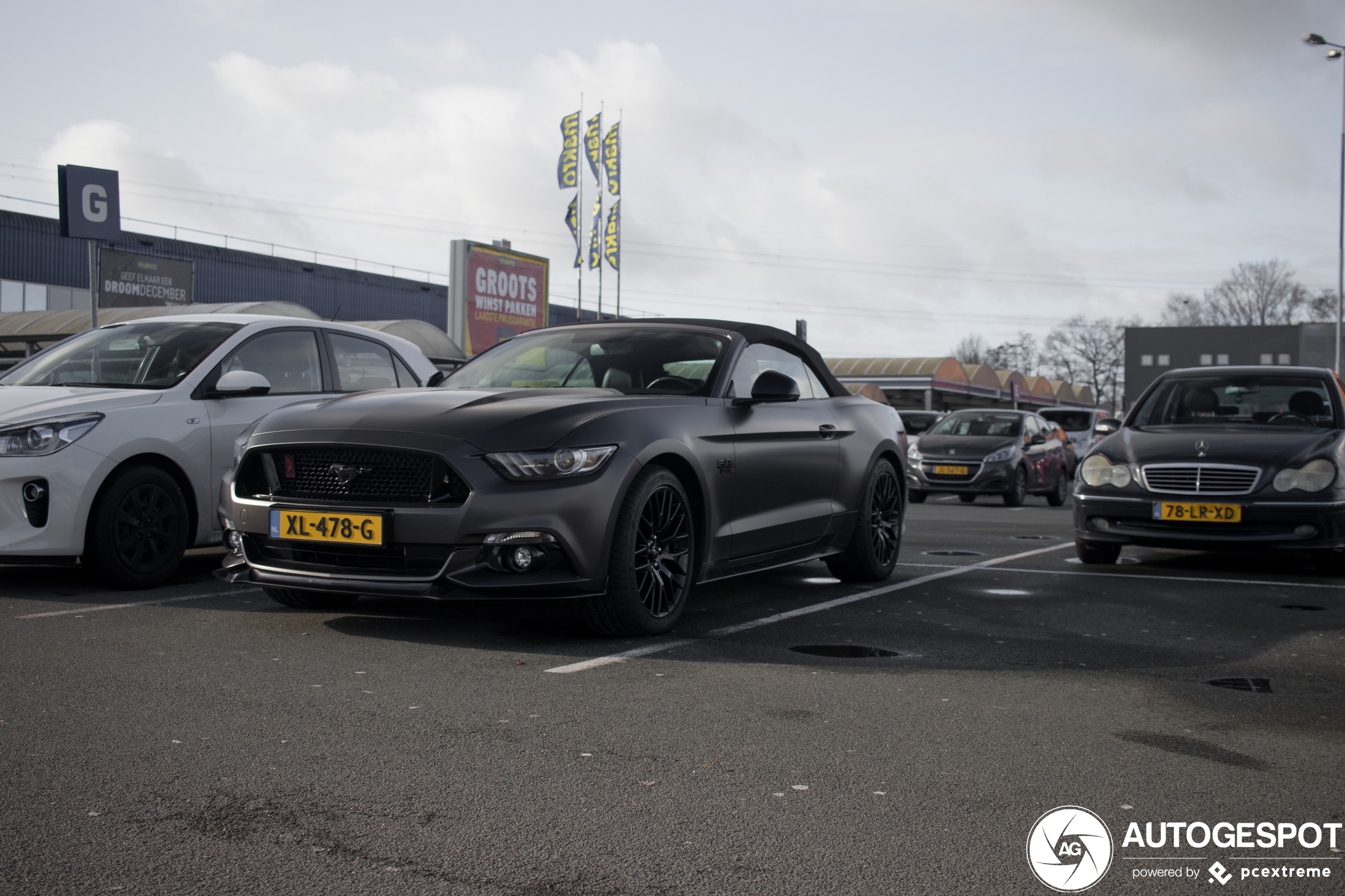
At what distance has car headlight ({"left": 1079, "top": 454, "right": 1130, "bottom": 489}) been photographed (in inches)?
339

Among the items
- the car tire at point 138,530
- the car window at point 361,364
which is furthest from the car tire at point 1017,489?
the car tire at point 138,530

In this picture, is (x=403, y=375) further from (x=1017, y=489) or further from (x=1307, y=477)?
(x=1017, y=489)

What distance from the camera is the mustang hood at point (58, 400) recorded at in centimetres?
638

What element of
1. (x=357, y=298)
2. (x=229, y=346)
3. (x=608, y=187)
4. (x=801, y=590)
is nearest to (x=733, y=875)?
(x=801, y=590)

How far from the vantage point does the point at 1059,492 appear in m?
19.5

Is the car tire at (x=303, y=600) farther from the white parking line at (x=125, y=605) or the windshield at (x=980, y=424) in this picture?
the windshield at (x=980, y=424)

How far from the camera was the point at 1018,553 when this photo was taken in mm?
9938

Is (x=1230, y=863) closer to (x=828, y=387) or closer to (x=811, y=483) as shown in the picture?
(x=811, y=483)

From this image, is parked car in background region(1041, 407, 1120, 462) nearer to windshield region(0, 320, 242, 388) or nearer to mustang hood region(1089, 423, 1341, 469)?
mustang hood region(1089, 423, 1341, 469)

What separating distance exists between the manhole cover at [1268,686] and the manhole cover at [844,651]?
1.29m

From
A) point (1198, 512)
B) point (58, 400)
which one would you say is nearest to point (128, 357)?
point (58, 400)

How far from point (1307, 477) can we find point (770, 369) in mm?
4035

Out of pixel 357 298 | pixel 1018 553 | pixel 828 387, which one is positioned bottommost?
pixel 1018 553

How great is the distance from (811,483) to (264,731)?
3800 millimetres
